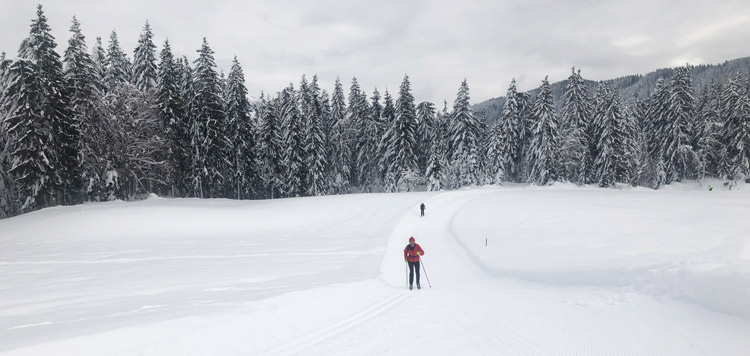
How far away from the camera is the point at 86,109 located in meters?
32.2

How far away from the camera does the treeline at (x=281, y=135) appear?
31.7 meters

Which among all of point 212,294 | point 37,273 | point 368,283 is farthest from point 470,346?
point 37,273

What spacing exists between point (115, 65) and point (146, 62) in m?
8.04

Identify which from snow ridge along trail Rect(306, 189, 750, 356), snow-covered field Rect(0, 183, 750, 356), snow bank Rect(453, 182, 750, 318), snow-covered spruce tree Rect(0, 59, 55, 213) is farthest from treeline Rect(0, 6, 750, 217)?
snow ridge along trail Rect(306, 189, 750, 356)

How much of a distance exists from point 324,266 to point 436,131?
1962 inches

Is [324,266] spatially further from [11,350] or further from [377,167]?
[377,167]

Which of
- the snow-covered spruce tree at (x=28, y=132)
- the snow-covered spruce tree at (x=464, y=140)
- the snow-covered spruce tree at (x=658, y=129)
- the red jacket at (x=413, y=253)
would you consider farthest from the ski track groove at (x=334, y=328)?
the snow-covered spruce tree at (x=658, y=129)

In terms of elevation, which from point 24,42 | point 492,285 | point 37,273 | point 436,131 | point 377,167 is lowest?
point 492,285

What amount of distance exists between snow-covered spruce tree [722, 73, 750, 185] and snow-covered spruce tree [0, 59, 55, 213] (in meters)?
77.7

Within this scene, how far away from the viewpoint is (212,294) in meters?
10.8

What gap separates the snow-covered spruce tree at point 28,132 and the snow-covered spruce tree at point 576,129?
5899 cm

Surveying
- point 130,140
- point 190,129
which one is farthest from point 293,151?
point 130,140

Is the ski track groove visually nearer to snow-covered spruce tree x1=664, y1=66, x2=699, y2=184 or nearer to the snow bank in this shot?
the snow bank

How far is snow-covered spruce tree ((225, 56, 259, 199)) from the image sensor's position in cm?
4434
